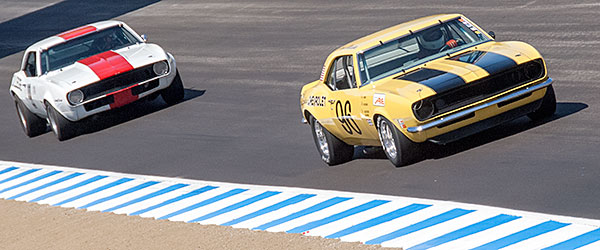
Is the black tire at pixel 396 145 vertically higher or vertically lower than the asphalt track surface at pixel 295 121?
higher

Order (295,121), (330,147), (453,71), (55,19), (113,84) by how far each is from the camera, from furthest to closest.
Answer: (55,19), (113,84), (295,121), (330,147), (453,71)

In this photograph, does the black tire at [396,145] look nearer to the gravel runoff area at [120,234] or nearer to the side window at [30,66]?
the gravel runoff area at [120,234]

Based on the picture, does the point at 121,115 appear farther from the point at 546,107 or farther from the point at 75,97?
the point at 546,107

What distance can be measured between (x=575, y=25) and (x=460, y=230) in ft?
35.9

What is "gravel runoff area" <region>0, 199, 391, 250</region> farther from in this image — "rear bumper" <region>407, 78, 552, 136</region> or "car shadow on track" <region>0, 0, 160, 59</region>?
"car shadow on track" <region>0, 0, 160, 59</region>

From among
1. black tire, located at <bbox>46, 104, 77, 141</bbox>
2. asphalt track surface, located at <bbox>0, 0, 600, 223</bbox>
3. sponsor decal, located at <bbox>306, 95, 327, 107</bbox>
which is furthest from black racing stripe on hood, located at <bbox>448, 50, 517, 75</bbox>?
black tire, located at <bbox>46, 104, 77, 141</bbox>

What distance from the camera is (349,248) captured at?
8.51 meters

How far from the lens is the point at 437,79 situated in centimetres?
1062

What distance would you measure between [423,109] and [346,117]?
1235mm

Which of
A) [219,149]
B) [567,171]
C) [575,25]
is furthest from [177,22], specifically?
[567,171]

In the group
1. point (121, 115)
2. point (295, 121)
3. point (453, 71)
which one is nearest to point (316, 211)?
point (453, 71)

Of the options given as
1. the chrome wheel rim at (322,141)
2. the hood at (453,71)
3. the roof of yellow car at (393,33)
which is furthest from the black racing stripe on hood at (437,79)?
the chrome wheel rim at (322,141)

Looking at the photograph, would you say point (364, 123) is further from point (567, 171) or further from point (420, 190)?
point (567, 171)

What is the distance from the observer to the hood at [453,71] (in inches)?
414
